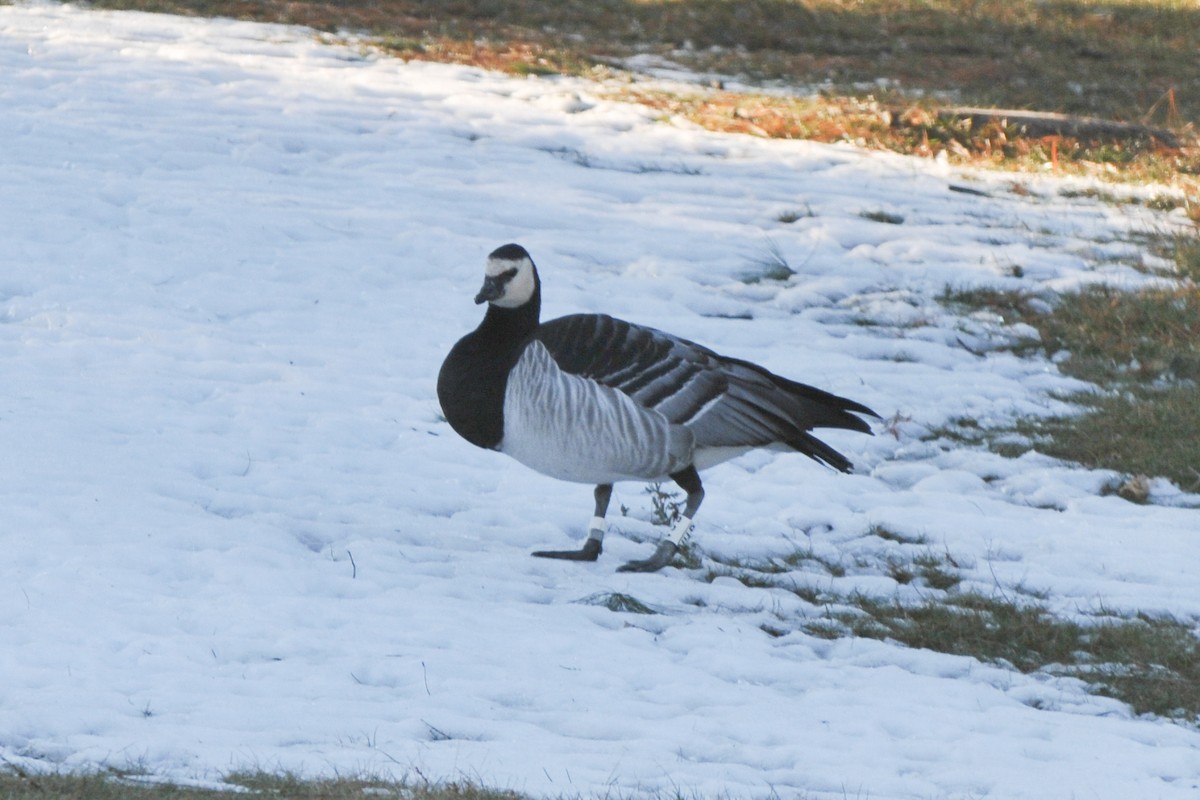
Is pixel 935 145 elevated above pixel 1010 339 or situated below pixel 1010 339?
above

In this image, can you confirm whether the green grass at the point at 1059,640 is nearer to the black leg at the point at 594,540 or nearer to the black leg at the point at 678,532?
the black leg at the point at 678,532

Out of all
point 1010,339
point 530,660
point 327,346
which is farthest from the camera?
point 1010,339

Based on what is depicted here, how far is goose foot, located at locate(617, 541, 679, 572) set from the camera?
26.9 feet

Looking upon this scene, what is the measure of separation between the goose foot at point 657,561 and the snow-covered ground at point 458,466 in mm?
90

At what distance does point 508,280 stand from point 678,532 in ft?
5.52

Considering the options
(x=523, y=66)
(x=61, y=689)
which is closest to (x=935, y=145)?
(x=523, y=66)

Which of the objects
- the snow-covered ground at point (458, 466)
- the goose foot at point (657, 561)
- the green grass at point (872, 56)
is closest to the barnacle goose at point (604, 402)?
the goose foot at point (657, 561)

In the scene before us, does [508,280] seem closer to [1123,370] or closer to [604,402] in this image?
[604,402]

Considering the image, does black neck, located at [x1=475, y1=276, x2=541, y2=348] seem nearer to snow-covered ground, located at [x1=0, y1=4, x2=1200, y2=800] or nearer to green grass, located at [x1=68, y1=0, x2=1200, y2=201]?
snow-covered ground, located at [x1=0, y1=4, x2=1200, y2=800]

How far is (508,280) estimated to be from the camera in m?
8.02

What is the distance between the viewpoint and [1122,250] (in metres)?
14.2

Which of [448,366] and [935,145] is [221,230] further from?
[935,145]

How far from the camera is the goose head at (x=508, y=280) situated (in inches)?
313

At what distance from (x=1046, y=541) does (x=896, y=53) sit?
1706cm
